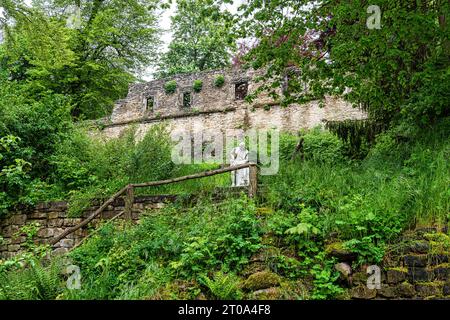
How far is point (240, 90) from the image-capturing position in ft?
66.3

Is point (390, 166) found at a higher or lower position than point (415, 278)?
higher

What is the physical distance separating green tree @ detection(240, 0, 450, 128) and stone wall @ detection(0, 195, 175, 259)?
15.1 feet

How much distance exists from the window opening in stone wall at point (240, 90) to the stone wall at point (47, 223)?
1131 cm

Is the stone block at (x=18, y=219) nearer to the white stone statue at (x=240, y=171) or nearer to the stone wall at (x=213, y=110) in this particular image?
the white stone statue at (x=240, y=171)

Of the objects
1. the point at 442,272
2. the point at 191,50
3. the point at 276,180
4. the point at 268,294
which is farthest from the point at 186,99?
the point at 442,272

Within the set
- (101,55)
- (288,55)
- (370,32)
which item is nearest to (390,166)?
(370,32)

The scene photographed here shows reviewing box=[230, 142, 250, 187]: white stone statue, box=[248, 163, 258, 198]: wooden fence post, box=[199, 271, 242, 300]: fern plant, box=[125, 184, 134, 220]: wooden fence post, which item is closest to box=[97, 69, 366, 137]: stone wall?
box=[230, 142, 250, 187]: white stone statue

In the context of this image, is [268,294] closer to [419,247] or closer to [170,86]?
[419,247]

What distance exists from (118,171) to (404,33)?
7.01m

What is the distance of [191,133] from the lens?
20.1 m

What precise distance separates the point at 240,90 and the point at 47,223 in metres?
12.3

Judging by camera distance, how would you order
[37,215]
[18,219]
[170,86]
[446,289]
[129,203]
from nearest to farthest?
[446,289] → [129,203] → [37,215] → [18,219] → [170,86]
